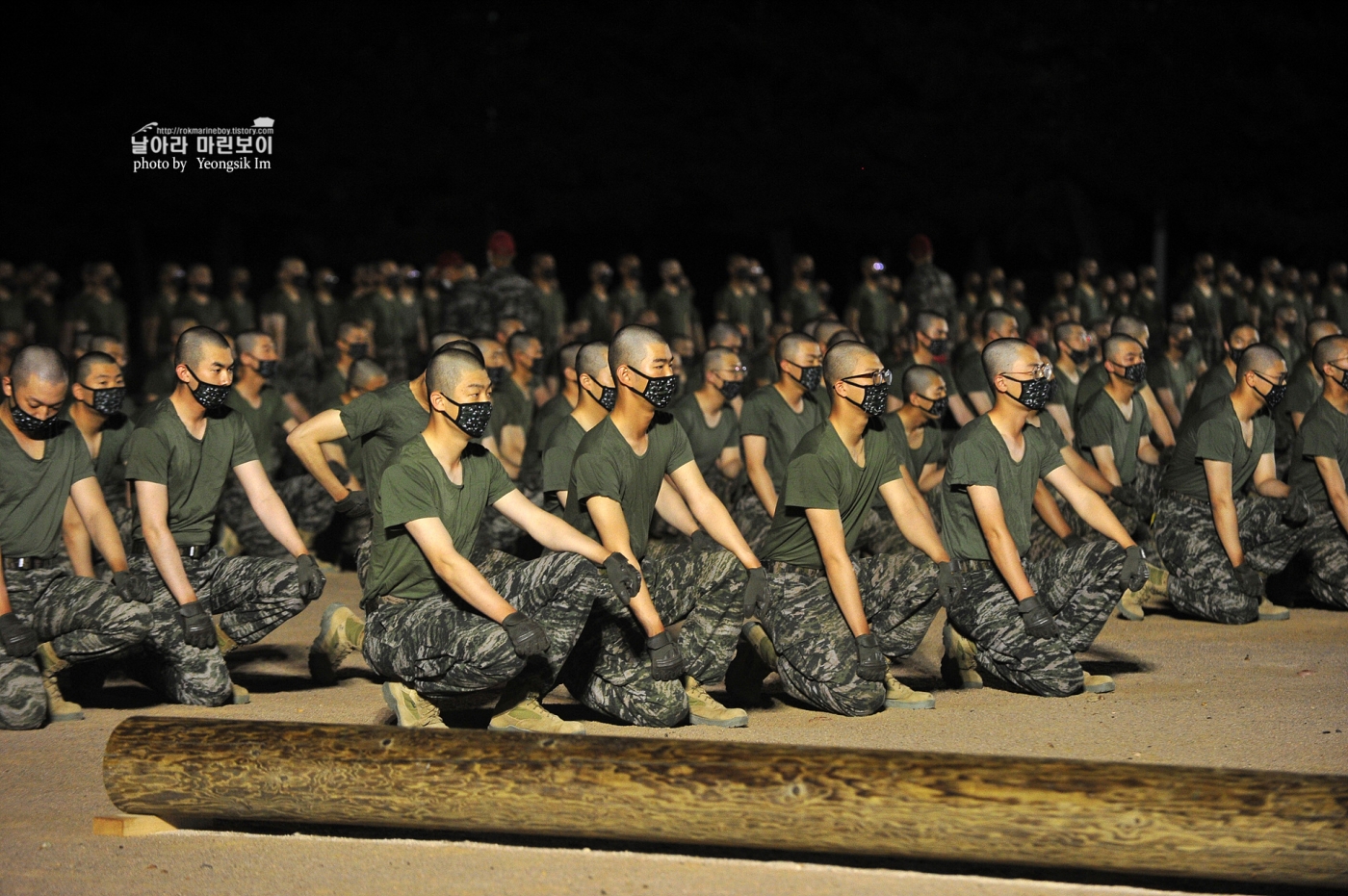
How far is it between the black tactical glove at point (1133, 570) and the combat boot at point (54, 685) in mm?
4734

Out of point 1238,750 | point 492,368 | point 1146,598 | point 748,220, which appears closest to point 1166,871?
point 1238,750

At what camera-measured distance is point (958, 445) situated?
25.5ft

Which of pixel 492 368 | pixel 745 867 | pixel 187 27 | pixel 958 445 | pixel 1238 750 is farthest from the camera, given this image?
pixel 187 27

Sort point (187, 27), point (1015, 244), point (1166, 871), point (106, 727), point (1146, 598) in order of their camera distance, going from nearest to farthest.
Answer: point (1166, 871) → point (106, 727) → point (1146, 598) → point (187, 27) → point (1015, 244)

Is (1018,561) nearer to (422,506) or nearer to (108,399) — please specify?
(422,506)

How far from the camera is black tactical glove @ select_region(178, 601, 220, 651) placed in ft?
24.6

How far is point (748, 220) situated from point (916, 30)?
4.33m

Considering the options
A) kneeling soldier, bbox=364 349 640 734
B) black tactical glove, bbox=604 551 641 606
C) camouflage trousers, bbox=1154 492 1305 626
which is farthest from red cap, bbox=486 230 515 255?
black tactical glove, bbox=604 551 641 606

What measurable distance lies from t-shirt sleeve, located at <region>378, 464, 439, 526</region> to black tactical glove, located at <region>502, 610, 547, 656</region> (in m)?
0.55

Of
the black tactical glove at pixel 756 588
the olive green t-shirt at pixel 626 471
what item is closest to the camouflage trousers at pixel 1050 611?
the black tactical glove at pixel 756 588

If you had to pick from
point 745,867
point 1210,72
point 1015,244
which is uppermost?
point 1210,72

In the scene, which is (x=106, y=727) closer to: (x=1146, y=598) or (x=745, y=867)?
(x=745, y=867)

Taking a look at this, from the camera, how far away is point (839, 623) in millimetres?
7340

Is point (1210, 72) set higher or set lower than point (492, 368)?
higher
